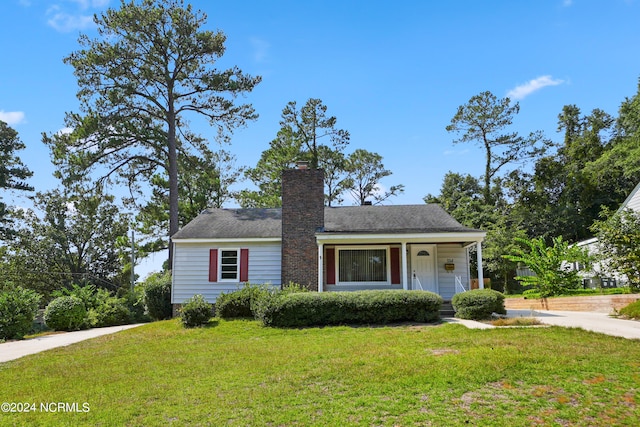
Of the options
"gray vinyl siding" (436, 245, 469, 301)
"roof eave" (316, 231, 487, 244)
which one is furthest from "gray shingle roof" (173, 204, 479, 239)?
"gray vinyl siding" (436, 245, 469, 301)

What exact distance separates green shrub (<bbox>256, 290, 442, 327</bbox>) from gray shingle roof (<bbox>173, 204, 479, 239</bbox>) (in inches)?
143

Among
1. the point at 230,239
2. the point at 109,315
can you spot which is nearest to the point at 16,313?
the point at 109,315

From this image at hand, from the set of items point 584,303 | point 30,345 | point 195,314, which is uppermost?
point 584,303

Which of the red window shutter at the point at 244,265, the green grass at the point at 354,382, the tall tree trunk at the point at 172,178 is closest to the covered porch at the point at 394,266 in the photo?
the red window shutter at the point at 244,265

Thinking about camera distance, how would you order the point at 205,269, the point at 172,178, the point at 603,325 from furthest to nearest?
the point at 172,178
the point at 205,269
the point at 603,325

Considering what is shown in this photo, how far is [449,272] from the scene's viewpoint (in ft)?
57.1

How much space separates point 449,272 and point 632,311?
6125mm

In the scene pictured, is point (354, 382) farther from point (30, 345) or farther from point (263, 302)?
point (30, 345)

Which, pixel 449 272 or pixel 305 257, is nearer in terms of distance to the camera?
pixel 305 257

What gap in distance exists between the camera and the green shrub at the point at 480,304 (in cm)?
1241

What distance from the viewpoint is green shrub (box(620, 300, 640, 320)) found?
12.2 meters

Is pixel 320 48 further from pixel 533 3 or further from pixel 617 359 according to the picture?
pixel 617 359

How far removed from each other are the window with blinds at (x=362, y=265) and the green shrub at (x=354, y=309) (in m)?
4.72

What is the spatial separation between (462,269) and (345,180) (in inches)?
736
